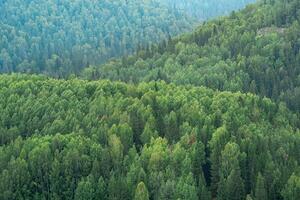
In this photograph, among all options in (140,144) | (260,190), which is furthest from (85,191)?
(260,190)

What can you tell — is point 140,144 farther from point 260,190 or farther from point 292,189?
point 292,189

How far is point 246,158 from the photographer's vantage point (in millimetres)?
136000

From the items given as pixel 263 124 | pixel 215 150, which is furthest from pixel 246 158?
pixel 263 124

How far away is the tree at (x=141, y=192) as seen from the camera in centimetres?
11906

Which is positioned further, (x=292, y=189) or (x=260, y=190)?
(x=292, y=189)

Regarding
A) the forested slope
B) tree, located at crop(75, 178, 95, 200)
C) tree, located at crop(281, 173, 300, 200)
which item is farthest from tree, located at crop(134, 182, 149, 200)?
tree, located at crop(281, 173, 300, 200)

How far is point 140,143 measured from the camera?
148875 mm

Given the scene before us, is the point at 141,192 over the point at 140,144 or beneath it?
over

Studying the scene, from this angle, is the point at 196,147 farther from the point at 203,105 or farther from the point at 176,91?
the point at 176,91

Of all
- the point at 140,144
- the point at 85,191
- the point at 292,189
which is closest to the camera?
the point at 292,189

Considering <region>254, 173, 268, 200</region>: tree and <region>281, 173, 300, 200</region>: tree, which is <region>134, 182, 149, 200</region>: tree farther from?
<region>281, 173, 300, 200</region>: tree

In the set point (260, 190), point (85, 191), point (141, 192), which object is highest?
point (141, 192)

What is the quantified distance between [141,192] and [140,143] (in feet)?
99.5

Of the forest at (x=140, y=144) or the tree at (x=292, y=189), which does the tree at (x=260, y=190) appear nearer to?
the forest at (x=140, y=144)
